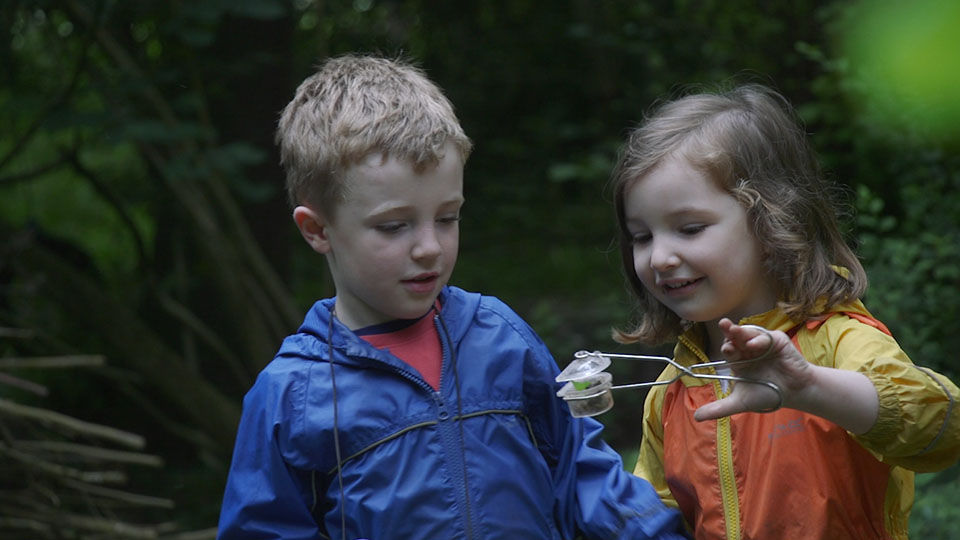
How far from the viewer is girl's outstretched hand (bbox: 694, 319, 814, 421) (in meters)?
1.61

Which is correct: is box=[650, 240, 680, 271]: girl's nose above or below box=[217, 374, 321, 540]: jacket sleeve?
above

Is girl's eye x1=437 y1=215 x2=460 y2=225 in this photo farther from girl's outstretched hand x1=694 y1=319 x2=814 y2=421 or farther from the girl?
girl's outstretched hand x1=694 y1=319 x2=814 y2=421

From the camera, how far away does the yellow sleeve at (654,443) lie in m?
2.21

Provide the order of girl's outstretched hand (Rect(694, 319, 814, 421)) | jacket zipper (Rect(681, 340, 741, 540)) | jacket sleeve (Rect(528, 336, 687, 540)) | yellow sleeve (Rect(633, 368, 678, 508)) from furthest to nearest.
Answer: yellow sleeve (Rect(633, 368, 678, 508))
jacket sleeve (Rect(528, 336, 687, 540))
jacket zipper (Rect(681, 340, 741, 540))
girl's outstretched hand (Rect(694, 319, 814, 421))

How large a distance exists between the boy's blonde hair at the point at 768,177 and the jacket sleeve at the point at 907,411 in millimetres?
193

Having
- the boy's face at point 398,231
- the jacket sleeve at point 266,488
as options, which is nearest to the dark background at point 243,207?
the boy's face at point 398,231

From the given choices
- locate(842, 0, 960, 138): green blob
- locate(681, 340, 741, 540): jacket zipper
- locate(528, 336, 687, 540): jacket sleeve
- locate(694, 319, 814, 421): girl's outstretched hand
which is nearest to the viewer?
locate(842, 0, 960, 138): green blob

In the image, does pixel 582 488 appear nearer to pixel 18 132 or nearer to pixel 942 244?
pixel 942 244

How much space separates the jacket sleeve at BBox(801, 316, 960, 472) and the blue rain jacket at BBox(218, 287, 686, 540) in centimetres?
50

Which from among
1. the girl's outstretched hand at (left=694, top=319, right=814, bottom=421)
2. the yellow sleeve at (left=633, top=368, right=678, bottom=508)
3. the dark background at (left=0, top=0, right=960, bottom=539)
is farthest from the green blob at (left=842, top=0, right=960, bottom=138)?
the dark background at (left=0, top=0, right=960, bottom=539)

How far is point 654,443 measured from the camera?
223 cm

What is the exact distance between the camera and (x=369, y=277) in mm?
2031

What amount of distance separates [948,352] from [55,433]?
3.68 metres

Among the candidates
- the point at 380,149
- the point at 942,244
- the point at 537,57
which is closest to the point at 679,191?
the point at 380,149
